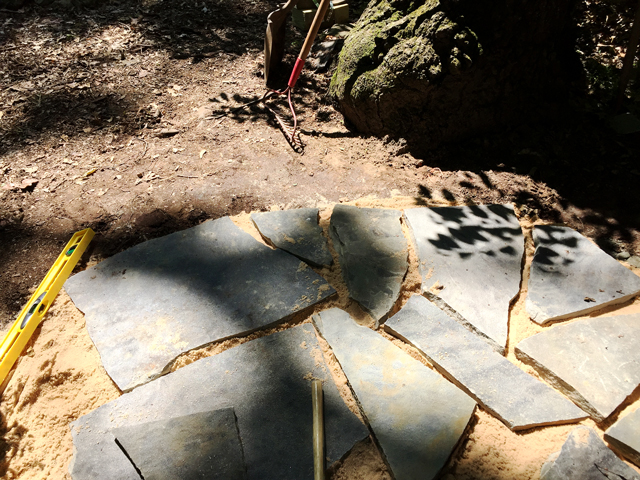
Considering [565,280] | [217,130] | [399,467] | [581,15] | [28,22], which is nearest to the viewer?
[399,467]

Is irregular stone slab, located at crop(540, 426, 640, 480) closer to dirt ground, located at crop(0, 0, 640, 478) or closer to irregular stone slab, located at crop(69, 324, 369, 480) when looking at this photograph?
irregular stone slab, located at crop(69, 324, 369, 480)

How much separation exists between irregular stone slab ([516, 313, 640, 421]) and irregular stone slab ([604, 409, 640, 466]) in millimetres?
60

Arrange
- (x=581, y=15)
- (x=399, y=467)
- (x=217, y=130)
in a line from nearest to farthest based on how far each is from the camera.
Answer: (x=399, y=467), (x=217, y=130), (x=581, y=15)

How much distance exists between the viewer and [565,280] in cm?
245

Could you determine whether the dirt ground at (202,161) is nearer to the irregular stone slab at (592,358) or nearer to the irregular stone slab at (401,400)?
the irregular stone slab at (592,358)

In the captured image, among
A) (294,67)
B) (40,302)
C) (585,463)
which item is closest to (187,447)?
(40,302)

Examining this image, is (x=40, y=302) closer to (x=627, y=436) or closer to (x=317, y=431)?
(x=317, y=431)

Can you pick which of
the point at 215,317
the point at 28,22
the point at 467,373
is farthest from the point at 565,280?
the point at 28,22

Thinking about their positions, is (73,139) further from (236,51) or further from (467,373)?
(467,373)

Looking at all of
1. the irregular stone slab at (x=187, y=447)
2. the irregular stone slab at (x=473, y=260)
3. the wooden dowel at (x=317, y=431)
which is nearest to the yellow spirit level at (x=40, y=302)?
the irregular stone slab at (x=187, y=447)

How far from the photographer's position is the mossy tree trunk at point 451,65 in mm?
3318

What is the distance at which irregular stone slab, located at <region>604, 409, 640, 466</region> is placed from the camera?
172cm

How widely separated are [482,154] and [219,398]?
2.84 meters

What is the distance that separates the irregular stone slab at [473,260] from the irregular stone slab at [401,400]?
43cm
